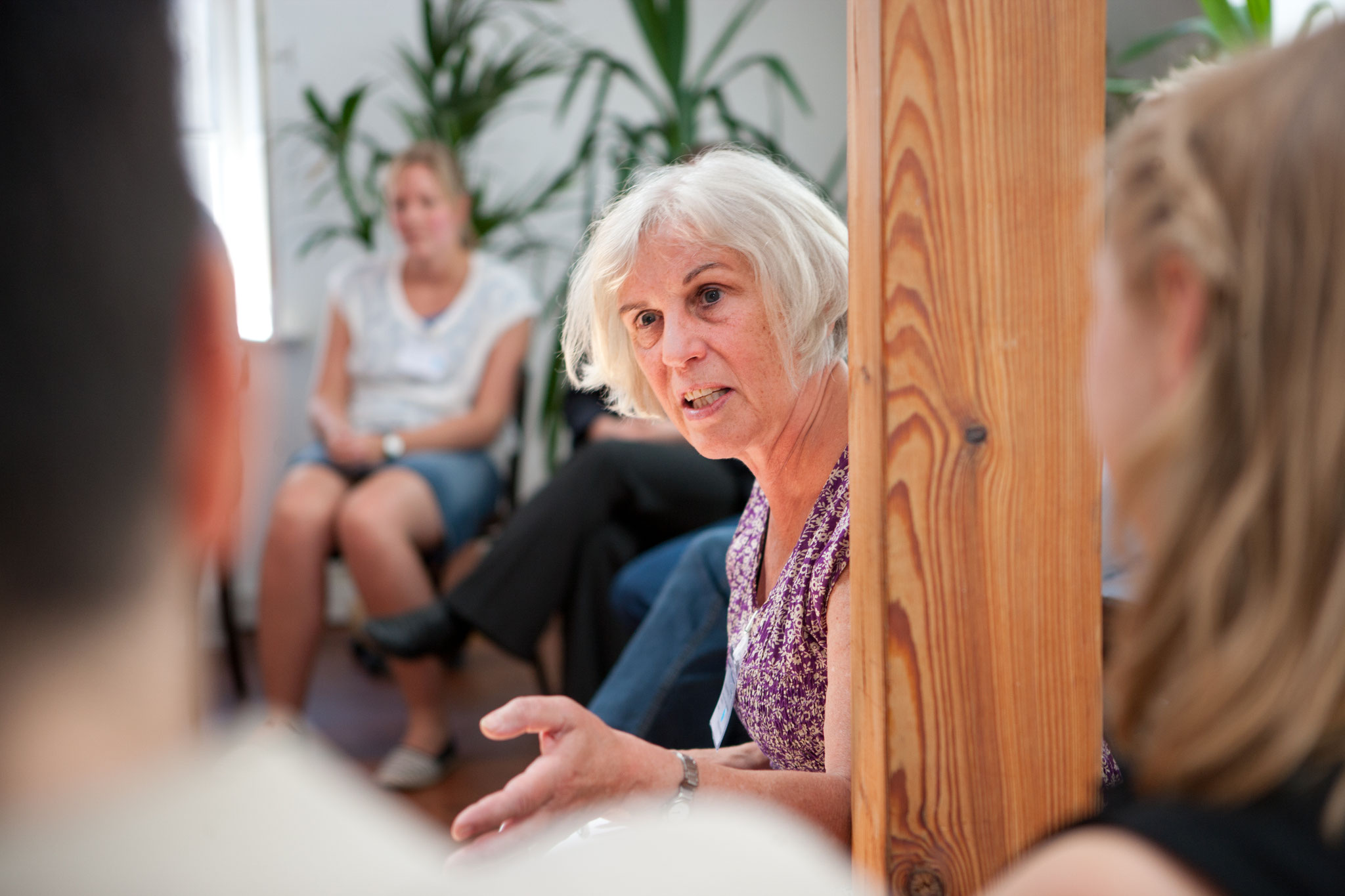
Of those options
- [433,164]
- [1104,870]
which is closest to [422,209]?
[433,164]

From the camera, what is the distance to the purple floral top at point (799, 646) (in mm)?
1113

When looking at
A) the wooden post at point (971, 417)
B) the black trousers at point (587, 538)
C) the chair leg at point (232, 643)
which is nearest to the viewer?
the wooden post at point (971, 417)

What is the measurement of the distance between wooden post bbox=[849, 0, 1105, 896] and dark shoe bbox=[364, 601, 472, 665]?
6.39ft

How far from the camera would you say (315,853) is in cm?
36

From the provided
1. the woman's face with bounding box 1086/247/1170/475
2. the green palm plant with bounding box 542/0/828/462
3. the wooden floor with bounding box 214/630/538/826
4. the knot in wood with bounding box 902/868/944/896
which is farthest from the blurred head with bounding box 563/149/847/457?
the green palm plant with bounding box 542/0/828/462

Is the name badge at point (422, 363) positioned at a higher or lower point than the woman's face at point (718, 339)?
lower

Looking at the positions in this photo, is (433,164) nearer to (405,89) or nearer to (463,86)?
(463,86)

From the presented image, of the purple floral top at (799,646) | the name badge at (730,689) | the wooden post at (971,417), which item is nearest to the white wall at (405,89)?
the name badge at (730,689)

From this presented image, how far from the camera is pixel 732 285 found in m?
1.30

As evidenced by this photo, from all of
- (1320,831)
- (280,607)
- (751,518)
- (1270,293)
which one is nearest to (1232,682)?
(1320,831)

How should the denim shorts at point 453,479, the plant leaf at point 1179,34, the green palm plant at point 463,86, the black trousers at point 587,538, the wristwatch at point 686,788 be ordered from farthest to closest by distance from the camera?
the green palm plant at point 463,86 < the denim shorts at point 453,479 < the black trousers at point 587,538 < the plant leaf at point 1179,34 < the wristwatch at point 686,788

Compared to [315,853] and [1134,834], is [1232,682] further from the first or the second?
[315,853]

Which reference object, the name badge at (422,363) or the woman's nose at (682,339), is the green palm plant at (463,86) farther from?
the woman's nose at (682,339)

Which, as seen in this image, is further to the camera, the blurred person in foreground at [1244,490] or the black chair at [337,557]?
the black chair at [337,557]
